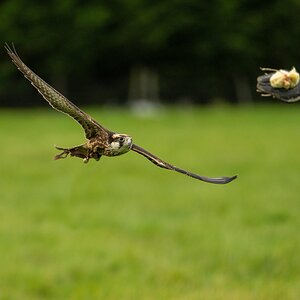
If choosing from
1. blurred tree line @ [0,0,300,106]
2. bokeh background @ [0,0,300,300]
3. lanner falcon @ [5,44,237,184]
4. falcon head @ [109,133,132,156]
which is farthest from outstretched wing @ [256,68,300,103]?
blurred tree line @ [0,0,300,106]

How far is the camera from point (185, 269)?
5305 millimetres

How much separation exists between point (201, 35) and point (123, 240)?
16.3 m

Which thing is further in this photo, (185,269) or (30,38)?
(30,38)

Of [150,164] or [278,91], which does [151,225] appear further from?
[278,91]

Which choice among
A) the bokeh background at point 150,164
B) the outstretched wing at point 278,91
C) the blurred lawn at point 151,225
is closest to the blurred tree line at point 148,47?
the bokeh background at point 150,164

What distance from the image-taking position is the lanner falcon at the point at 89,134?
1696 mm

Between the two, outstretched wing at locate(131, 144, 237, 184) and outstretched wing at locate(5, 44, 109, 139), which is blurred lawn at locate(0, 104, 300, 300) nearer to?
outstretched wing at locate(131, 144, 237, 184)

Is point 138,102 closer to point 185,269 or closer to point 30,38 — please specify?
point 30,38

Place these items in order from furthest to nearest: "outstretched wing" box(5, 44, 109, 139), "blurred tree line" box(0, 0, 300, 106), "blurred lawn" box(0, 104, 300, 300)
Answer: "blurred tree line" box(0, 0, 300, 106), "blurred lawn" box(0, 104, 300, 300), "outstretched wing" box(5, 44, 109, 139)

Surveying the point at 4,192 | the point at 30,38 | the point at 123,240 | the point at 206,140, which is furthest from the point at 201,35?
the point at 123,240

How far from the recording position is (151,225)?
6.54m

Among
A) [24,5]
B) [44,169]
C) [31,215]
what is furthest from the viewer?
[24,5]

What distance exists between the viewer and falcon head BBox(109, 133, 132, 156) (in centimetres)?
177

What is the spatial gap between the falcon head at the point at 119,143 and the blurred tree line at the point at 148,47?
57.9ft
